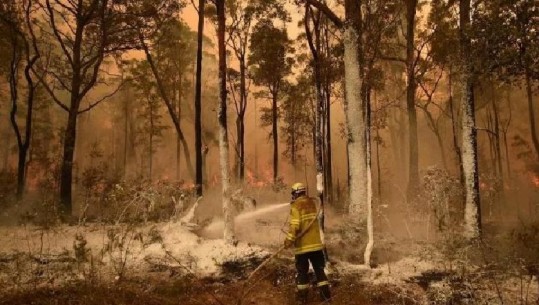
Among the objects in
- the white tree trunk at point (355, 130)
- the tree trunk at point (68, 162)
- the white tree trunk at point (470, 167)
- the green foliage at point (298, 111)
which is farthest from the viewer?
the green foliage at point (298, 111)

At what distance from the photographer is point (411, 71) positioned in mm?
19016

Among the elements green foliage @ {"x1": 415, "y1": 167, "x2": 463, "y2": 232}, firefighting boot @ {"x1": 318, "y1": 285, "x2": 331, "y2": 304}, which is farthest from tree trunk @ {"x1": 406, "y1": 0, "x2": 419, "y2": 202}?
firefighting boot @ {"x1": 318, "y1": 285, "x2": 331, "y2": 304}

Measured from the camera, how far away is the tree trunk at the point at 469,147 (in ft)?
34.5

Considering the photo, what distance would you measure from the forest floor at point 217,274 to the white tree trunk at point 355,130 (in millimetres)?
804

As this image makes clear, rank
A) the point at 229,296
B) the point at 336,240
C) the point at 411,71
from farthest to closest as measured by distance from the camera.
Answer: the point at 411,71
the point at 336,240
the point at 229,296

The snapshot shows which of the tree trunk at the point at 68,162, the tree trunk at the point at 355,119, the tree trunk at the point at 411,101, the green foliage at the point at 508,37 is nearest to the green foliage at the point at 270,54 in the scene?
the tree trunk at the point at 411,101

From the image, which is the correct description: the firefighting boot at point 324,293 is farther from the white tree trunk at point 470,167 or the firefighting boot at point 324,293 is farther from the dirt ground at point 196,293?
the white tree trunk at point 470,167

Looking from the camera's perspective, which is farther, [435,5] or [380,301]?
[435,5]

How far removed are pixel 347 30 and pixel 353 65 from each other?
3.20 ft

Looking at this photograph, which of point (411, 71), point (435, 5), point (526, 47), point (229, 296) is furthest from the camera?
point (435, 5)

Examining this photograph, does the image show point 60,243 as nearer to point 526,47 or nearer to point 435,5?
point 526,47

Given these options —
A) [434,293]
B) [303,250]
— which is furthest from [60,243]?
[434,293]

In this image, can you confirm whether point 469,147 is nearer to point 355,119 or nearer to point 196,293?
point 355,119

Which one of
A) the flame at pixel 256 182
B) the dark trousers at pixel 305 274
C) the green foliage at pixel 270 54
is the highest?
the green foliage at pixel 270 54
